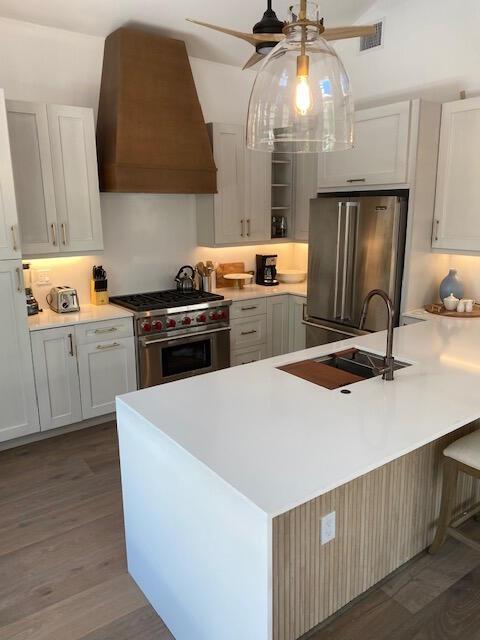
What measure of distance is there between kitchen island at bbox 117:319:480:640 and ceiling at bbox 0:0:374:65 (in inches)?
110

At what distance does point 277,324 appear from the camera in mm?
4676

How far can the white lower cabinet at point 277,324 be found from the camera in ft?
15.1

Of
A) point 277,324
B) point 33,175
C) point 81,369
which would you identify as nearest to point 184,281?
point 277,324

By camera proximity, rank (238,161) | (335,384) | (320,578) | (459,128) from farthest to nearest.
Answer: (238,161) → (459,128) → (335,384) → (320,578)

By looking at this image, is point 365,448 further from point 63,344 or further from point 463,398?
point 63,344

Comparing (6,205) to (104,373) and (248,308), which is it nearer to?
(104,373)

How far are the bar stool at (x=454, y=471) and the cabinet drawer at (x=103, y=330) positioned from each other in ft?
7.99

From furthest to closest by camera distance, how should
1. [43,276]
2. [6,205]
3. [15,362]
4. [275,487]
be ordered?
[43,276] < [15,362] < [6,205] < [275,487]

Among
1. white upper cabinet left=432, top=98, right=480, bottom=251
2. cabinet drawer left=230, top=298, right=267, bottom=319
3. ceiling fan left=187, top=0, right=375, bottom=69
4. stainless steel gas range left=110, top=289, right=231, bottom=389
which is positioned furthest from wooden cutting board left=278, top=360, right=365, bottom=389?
cabinet drawer left=230, top=298, right=267, bottom=319

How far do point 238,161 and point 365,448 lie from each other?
343cm

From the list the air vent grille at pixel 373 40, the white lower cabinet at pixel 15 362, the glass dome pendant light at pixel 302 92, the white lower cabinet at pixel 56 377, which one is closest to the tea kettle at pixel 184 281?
the white lower cabinet at pixel 56 377

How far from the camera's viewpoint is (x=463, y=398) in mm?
1952

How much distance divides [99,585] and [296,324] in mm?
2978

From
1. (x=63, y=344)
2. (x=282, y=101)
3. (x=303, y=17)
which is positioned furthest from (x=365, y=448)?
(x=63, y=344)
